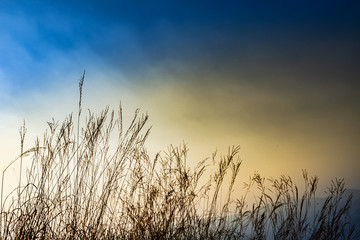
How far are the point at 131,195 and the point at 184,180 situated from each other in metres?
0.53

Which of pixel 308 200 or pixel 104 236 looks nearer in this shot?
pixel 104 236

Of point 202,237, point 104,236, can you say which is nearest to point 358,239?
point 202,237

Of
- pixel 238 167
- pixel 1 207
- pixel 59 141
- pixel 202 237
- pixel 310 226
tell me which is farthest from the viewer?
pixel 310 226

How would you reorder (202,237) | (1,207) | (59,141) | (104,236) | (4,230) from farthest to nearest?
1. (202,237)
2. (59,141)
3. (104,236)
4. (1,207)
5. (4,230)

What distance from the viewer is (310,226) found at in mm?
3248

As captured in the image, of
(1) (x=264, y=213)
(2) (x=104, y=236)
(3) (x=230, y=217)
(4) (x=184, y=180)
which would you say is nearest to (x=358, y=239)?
(1) (x=264, y=213)

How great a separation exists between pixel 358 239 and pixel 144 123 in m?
2.49

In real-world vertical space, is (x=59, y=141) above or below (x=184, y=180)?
above

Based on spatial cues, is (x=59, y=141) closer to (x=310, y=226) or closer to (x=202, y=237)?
(x=202, y=237)

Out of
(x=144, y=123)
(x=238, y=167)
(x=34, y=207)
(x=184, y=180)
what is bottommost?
(x=34, y=207)

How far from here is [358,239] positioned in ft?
10.8

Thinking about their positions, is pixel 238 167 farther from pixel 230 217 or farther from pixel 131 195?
pixel 131 195

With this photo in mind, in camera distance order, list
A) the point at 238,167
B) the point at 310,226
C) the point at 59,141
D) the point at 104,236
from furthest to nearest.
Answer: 1. the point at 310,226
2. the point at 238,167
3. the point at 59,141
4. the point at 104,236

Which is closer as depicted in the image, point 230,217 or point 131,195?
point 131,195
